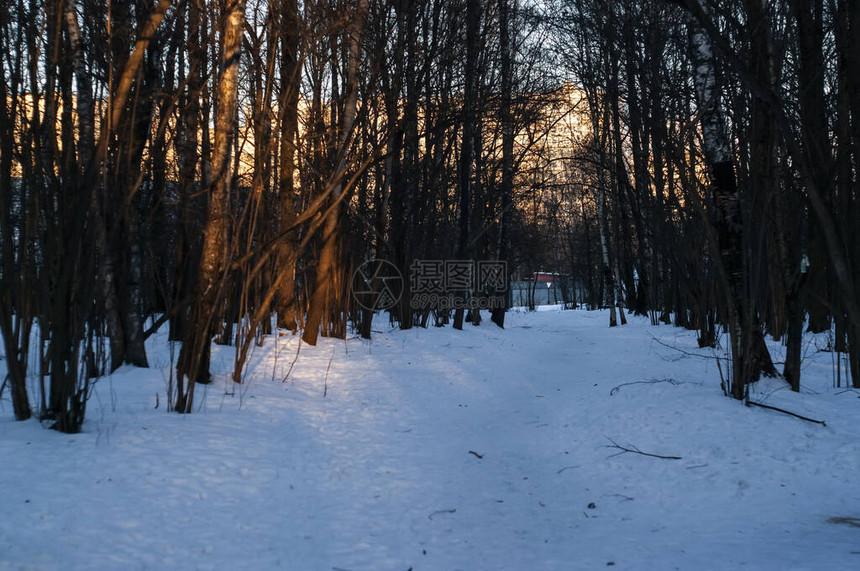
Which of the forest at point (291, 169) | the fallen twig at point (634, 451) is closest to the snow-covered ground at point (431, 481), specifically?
the fallen twig at point (634, 451)

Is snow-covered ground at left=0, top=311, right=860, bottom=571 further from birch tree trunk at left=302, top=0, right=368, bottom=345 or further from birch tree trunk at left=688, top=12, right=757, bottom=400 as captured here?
birch tree trunk at left=302, top=0, right=368, bottom=345

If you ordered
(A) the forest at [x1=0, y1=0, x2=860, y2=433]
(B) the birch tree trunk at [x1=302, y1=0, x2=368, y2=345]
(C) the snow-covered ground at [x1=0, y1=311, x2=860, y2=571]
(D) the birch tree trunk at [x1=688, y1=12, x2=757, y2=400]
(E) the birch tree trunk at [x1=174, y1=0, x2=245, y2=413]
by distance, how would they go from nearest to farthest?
(C) the snow-covered ground at [x1=0, y1=311, x2=860, y2=571], (A) the forest at [x1=0, y1=0, x2=860, y2=433], (E) the birch tree trunk at [x1=174, y1=0, x2=245, y2=413], (D) the birch tree trunk at [x1=688, y1=12, x2=757, y2=400], (B) the birch tree trunk at [x1=302, y1=0, x2=368, y2=345]

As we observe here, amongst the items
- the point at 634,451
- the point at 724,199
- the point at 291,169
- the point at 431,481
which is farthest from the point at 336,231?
the point at 634,451

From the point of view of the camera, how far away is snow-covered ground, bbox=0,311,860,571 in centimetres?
336

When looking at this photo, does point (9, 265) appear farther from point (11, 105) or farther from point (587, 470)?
point (587, 470)

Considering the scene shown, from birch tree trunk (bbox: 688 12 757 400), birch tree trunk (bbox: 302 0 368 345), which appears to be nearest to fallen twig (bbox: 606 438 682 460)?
birch tree trunk (bbox: 688 12 757 400)

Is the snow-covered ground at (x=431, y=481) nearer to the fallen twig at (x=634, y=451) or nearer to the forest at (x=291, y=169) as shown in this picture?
the fallen twig at (x=634, y=451)

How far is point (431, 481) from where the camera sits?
4.95m

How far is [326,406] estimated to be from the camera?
717cm

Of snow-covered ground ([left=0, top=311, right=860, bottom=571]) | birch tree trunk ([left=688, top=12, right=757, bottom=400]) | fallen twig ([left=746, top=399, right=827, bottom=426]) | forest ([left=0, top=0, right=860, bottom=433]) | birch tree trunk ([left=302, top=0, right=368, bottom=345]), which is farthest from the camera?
birch tree trunk ([left=302, top=0, right=368, bottom=345])

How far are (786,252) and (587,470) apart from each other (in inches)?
181

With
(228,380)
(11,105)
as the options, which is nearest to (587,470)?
(228,380)

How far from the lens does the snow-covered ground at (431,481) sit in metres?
3.36

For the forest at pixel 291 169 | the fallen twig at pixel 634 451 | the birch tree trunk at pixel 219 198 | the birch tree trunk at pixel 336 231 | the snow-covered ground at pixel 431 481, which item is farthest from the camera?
the birch tree trunk at pixel 336 231
